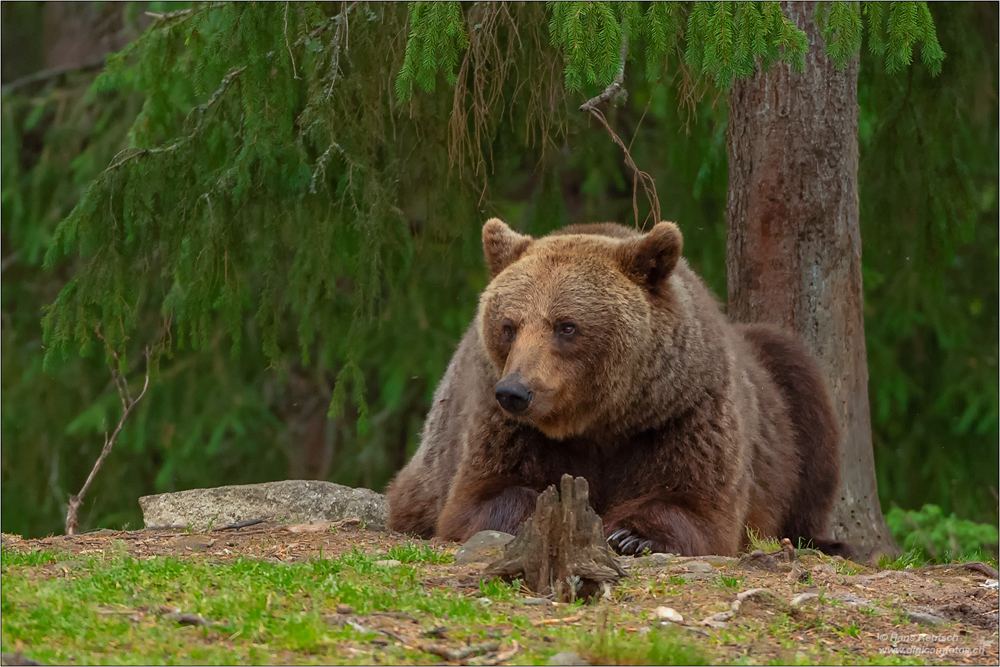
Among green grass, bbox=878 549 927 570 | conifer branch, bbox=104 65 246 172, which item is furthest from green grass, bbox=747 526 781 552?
conifer branch, bbox=104 65 246 172

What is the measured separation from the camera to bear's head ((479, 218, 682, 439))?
480 centimetres

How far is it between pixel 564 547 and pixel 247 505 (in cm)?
280

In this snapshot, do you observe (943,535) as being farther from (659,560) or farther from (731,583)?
(731,583)

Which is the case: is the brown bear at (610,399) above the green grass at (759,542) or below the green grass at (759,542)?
above

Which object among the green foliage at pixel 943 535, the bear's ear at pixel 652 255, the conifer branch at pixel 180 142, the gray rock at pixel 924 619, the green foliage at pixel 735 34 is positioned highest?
the green foliage at pixel 735 34

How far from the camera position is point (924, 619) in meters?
3.67

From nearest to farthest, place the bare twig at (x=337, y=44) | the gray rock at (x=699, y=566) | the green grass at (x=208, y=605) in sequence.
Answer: the green grass at (x=208, y=605)
the gray rock at (x=699, y=566)
the bare twig at (x=337, y=44)

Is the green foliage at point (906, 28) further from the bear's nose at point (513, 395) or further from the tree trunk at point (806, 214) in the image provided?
the bear's nose at point (513, 395)

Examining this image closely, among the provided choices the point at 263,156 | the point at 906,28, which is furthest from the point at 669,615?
the point at 263,156

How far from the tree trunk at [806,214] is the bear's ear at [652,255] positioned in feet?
5.68

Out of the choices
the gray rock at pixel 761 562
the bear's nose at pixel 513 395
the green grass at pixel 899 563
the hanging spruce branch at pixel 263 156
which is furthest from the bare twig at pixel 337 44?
the green grass at pixel 899 563

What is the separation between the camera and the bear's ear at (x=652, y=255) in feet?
16.4

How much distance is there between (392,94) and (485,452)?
9.40 feet

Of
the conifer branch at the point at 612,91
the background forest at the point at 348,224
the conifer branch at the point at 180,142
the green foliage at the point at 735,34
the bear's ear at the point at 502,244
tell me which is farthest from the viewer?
the background forest at the point at 348,224
